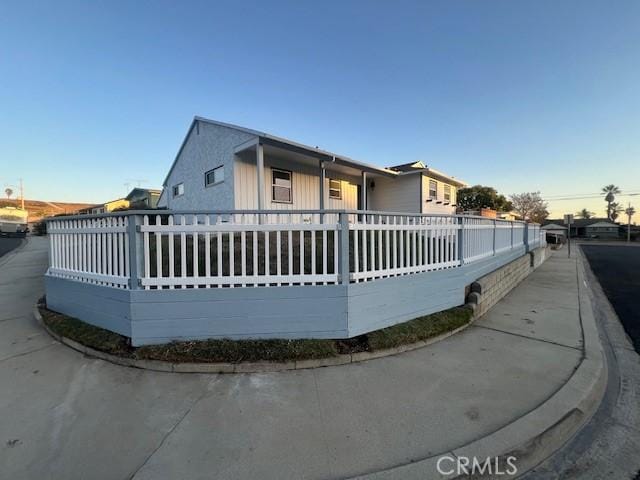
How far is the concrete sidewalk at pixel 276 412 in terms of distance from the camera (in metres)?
1.97

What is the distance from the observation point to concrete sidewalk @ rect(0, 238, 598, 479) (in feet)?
6.47

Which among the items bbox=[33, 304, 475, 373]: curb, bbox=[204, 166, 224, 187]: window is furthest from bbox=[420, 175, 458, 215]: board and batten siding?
bbox=[33, 304, 475, 373]: curb

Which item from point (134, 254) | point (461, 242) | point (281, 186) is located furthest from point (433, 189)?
point (134, 254)

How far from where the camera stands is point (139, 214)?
11.4ft

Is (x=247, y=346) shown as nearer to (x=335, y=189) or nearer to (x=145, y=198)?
(x=335, y=189)

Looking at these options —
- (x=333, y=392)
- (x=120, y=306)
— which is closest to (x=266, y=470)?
(x=333, y=392)

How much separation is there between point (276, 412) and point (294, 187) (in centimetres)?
916

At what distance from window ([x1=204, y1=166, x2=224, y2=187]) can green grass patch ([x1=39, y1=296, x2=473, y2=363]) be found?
671 cm

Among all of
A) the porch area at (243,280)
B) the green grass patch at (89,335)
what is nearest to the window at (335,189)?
the porch area at (243,280)

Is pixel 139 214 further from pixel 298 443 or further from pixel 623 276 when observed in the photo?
pixel 623 276

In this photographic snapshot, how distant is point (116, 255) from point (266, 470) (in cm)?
316

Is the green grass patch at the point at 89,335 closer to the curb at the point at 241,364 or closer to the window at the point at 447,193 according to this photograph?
the curb at the point at 241,364

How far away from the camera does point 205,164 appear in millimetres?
10781

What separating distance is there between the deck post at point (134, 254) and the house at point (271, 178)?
481cm
